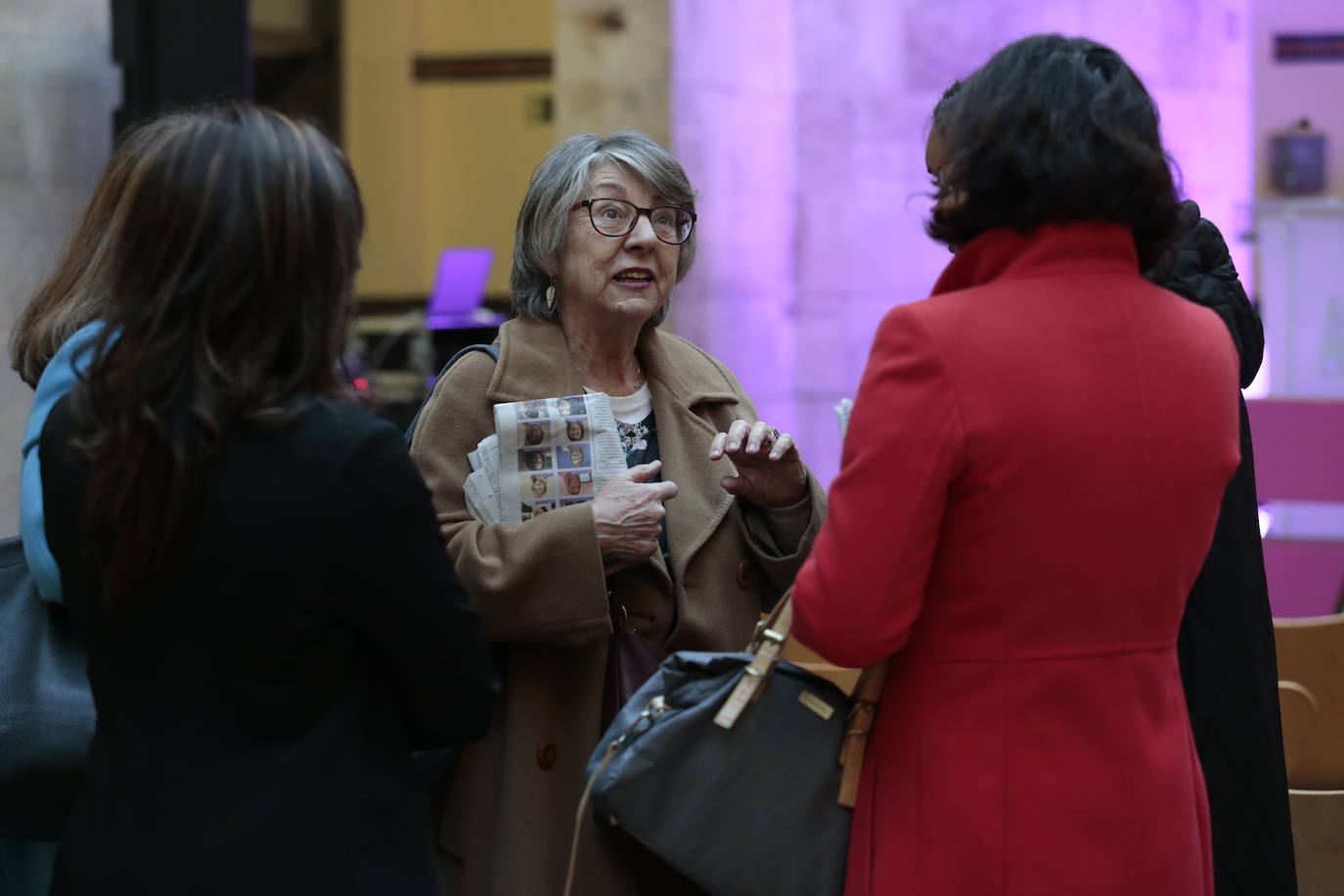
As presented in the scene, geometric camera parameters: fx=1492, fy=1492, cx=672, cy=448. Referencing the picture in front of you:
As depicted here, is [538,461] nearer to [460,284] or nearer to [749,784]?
[749,784]

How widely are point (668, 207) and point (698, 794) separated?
1.15m

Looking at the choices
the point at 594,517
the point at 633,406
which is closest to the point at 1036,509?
the point at 594,517

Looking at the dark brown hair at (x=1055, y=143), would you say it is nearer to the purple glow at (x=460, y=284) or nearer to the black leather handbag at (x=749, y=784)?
the black leather handbag at (x=749, y=784)

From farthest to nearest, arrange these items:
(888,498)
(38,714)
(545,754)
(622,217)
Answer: (622,217) < (545,754) < (38,714) < (888,498)

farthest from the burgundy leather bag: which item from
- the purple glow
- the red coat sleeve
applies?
the purple glow

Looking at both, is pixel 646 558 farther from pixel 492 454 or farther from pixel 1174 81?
pixel 1174 81

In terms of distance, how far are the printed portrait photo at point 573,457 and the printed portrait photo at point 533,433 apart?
36mm

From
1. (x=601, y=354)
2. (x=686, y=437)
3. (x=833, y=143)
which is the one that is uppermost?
(x=833, y=143)

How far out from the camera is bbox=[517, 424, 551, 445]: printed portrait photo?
2.45m

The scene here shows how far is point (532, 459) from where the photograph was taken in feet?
8.13

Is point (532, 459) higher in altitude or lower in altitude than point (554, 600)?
higher

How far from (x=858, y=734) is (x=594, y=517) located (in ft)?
2.06

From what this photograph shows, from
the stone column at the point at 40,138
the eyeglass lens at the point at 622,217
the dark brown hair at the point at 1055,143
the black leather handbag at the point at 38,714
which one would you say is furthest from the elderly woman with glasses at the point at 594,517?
the stone column at the point at 40,138

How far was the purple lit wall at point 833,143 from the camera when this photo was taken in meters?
5.98
